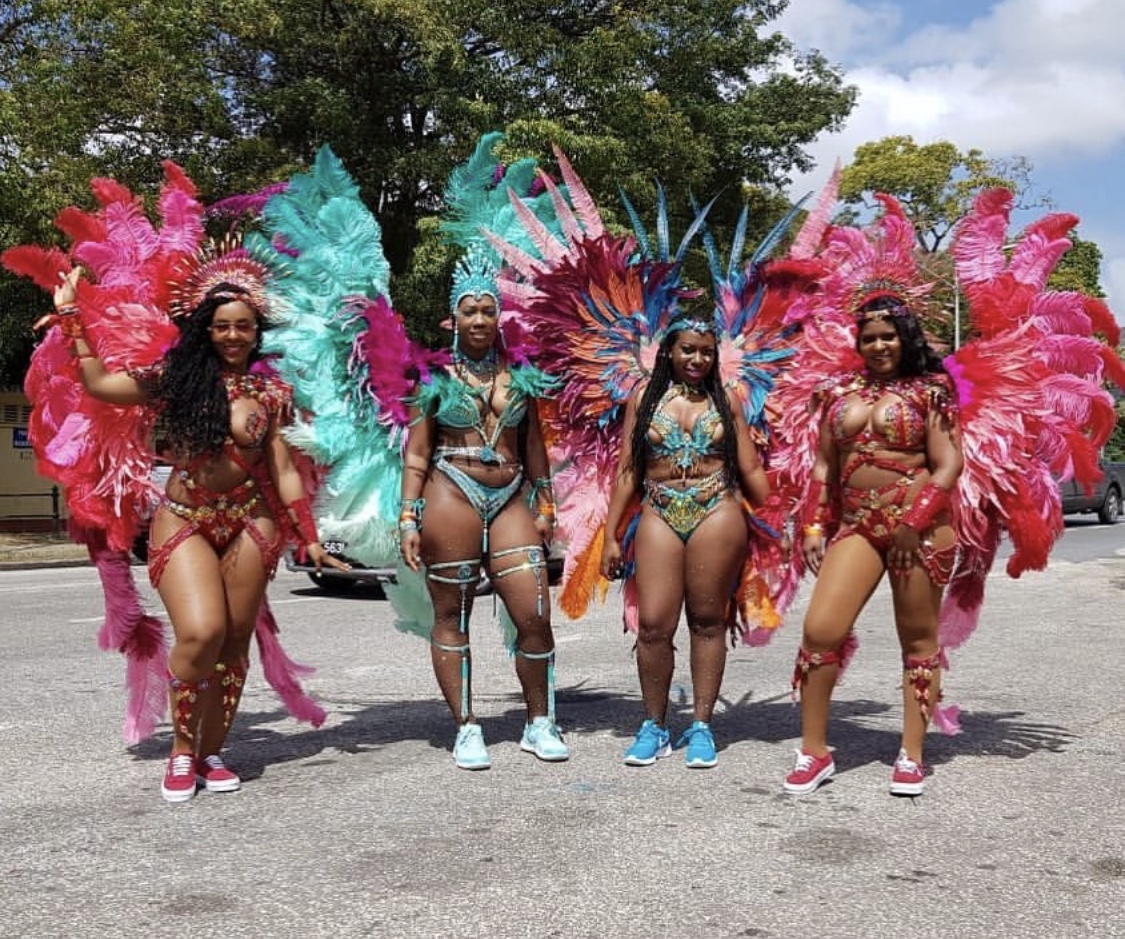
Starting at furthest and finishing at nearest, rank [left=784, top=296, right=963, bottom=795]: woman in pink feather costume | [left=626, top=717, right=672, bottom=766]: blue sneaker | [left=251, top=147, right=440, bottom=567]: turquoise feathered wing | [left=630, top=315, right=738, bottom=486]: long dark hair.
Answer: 1. [left=251, top=147, right=440, bottom=567]: turquoise feathered wing
2. [left=630, top=315, right=738, bottom=486]: long dark hair
3. [left=626, top=717, right=672, bottom=766]: blue sneaker
4. [left=784, top=296, right=963, bottom=795]: woman in pink feather costume

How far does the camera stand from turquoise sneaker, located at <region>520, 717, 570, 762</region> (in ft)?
16.3

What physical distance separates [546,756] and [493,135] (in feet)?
8.82

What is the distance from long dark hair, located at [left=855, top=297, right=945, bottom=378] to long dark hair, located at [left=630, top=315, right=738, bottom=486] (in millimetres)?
684

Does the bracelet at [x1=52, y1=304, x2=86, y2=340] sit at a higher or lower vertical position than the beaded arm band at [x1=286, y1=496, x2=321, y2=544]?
higher

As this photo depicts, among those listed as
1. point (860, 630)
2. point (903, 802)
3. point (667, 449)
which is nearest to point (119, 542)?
point (667, 449)

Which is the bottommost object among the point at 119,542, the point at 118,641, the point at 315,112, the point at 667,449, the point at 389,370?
the point at 118,641

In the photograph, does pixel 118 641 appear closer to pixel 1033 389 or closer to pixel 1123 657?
pixel 1033 389

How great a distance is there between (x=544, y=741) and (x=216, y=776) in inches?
49.6

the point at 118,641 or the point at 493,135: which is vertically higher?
the point at 493,135

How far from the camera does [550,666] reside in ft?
17.1

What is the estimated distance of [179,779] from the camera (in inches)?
177

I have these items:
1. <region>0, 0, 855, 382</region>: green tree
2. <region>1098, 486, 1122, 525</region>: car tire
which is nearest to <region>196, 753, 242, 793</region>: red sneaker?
<region>0, 0, 855, 382</region>: green tree

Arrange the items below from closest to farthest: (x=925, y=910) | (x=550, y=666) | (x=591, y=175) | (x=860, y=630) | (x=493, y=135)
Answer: (x=925, y=910) < (x=550, y=666) < (x=493, y=135) < (x=860, y=630) < (x=591, y=175)

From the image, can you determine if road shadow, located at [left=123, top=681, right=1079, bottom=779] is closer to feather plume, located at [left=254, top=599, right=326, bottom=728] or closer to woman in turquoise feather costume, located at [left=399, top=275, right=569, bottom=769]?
feather plume, located at [left=254, top=599, right=326, bottom=728]
